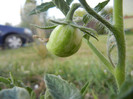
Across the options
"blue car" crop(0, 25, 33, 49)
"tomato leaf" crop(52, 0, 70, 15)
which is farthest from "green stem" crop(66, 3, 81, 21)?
"blue car" crop(0, 25, 33, 49)

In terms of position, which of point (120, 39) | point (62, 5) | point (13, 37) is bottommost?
point (120, 39)

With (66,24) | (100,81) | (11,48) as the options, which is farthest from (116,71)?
(11,48)

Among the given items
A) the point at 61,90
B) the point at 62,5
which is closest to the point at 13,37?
the point at 62,5

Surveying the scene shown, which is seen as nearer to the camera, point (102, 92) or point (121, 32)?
point (121, 32)

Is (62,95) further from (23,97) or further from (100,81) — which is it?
(100,81)

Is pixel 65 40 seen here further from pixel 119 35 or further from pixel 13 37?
pixel 13 37

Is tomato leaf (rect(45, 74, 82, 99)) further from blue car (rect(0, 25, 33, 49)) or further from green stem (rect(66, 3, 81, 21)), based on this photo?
blue car (rect(0, 25, 33, 49))

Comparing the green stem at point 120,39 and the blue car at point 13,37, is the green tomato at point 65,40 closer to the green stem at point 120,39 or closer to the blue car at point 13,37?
the green stem at point 120,39
